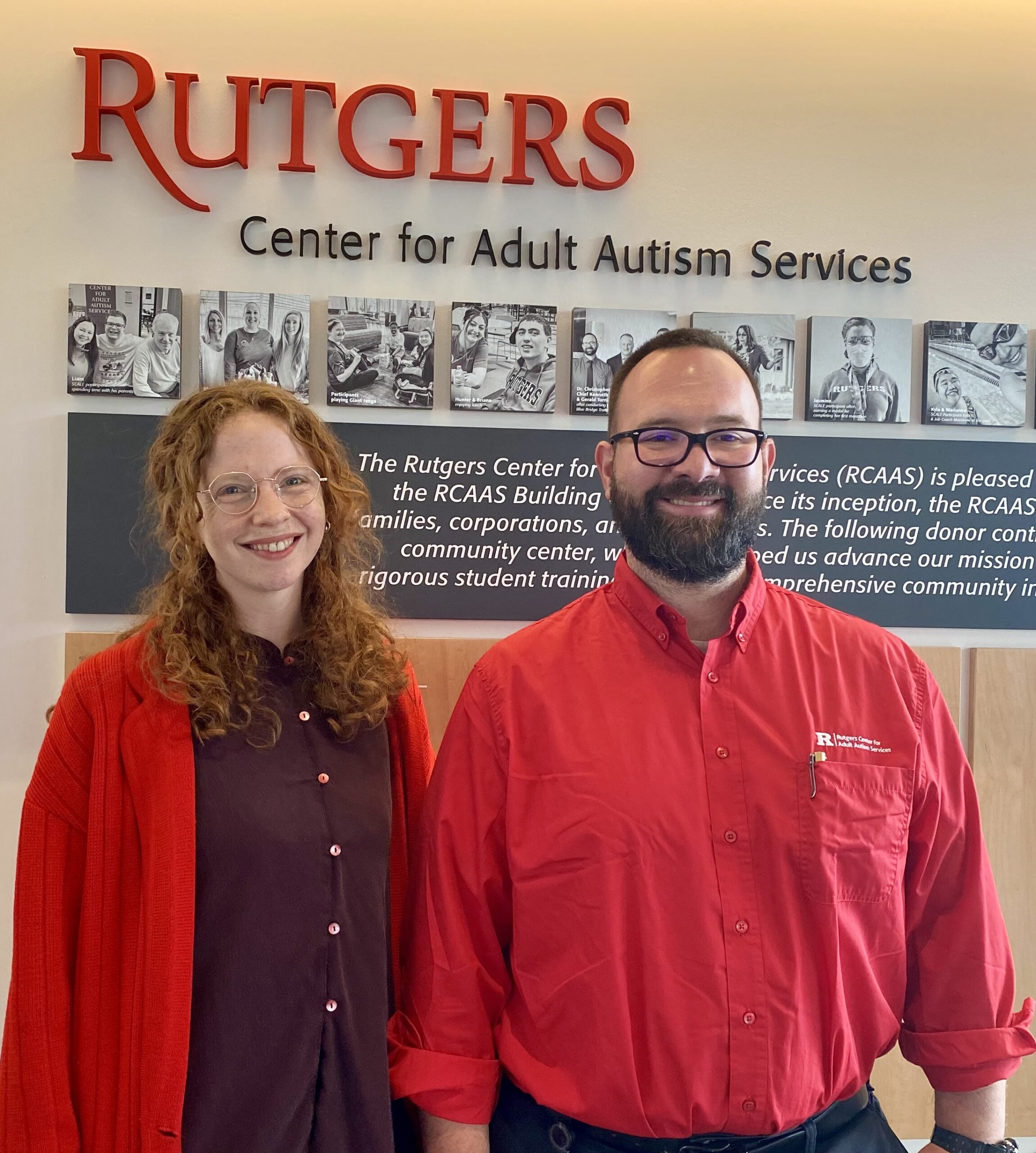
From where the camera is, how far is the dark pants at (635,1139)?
57.7 inches

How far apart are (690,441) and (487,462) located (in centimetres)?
103

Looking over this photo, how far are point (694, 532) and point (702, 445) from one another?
14 cm

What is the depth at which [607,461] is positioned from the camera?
1.73 m

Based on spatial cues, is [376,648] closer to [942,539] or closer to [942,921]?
[942,921]

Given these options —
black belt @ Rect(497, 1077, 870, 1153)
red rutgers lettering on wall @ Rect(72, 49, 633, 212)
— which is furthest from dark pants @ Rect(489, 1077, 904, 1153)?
red rutgers lettering on wall @ Rect(72, 49, 633, 212)

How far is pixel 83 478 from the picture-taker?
8.06 feet

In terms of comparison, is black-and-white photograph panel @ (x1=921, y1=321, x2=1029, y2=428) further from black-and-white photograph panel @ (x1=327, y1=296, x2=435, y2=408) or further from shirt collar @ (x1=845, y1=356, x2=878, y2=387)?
black-and-white photograph panel @ (x1=327, y1=296, x2=435, y2=408)

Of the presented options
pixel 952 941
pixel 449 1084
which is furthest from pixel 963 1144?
pixel 449 1084

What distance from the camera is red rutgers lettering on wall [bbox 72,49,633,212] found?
2410 mm

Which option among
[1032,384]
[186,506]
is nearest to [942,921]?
[186,506]

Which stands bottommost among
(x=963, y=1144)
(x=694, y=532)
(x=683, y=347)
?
(x=963, y=1144)

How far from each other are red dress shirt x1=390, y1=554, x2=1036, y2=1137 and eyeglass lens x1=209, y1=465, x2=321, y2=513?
0.42 meters

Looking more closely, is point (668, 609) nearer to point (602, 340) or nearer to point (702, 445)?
point (702, 445)

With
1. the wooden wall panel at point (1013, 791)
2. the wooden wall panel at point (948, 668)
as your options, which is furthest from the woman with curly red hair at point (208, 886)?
the wooden wall panel at point (1013, 791)
